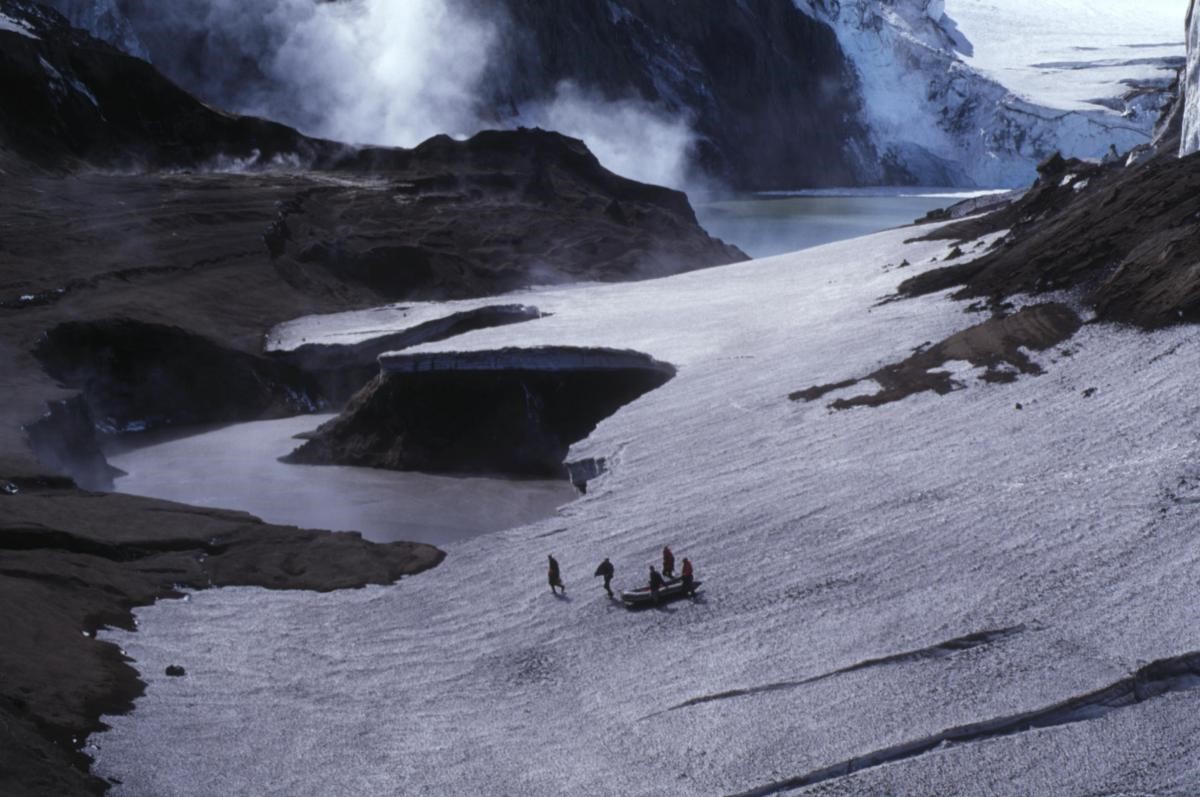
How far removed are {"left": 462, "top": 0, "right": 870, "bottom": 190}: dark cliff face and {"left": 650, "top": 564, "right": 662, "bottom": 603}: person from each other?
88.2 m

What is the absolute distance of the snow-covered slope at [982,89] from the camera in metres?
96.6

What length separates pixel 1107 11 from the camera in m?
144

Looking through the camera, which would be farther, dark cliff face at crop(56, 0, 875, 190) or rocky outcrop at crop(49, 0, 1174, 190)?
dark cliff face at crop(56, 0, 875, 190)

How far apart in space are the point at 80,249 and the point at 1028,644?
36.3 m

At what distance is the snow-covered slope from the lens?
9662cm

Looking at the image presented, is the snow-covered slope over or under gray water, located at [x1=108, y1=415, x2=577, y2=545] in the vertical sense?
over

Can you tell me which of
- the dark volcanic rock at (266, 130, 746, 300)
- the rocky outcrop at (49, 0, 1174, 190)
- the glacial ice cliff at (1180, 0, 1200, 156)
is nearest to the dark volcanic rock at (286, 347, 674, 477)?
the glacial ice cliff at (1180, 0, 1200, 156)

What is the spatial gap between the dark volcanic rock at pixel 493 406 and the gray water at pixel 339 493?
0.62m

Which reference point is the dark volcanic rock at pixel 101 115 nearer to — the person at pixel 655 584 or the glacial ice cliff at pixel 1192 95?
the glacial ice cliff at pixel 1192 95

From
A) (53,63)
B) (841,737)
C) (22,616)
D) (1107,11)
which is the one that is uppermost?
(1107,11)

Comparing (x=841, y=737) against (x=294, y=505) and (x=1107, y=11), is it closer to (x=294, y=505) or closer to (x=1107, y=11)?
(x=294, y=505)

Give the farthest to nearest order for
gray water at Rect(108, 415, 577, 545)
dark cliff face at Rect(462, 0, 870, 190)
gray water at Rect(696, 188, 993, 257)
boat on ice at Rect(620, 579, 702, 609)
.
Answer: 1. dark cliff face at Rect(462, 0, 870, 190)
2. gray water at Rect(696, 188, 993, 257)
3. gray water at Rect(108, 415, 577, 545)
4. boat on ice at Rect(620, 579, 702, 609)

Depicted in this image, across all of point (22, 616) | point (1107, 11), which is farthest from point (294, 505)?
point (1107, 11)

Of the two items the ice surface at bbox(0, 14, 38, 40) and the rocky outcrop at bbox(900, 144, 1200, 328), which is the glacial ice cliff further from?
the ice surface at bbox(0, 14, 38, 40)
